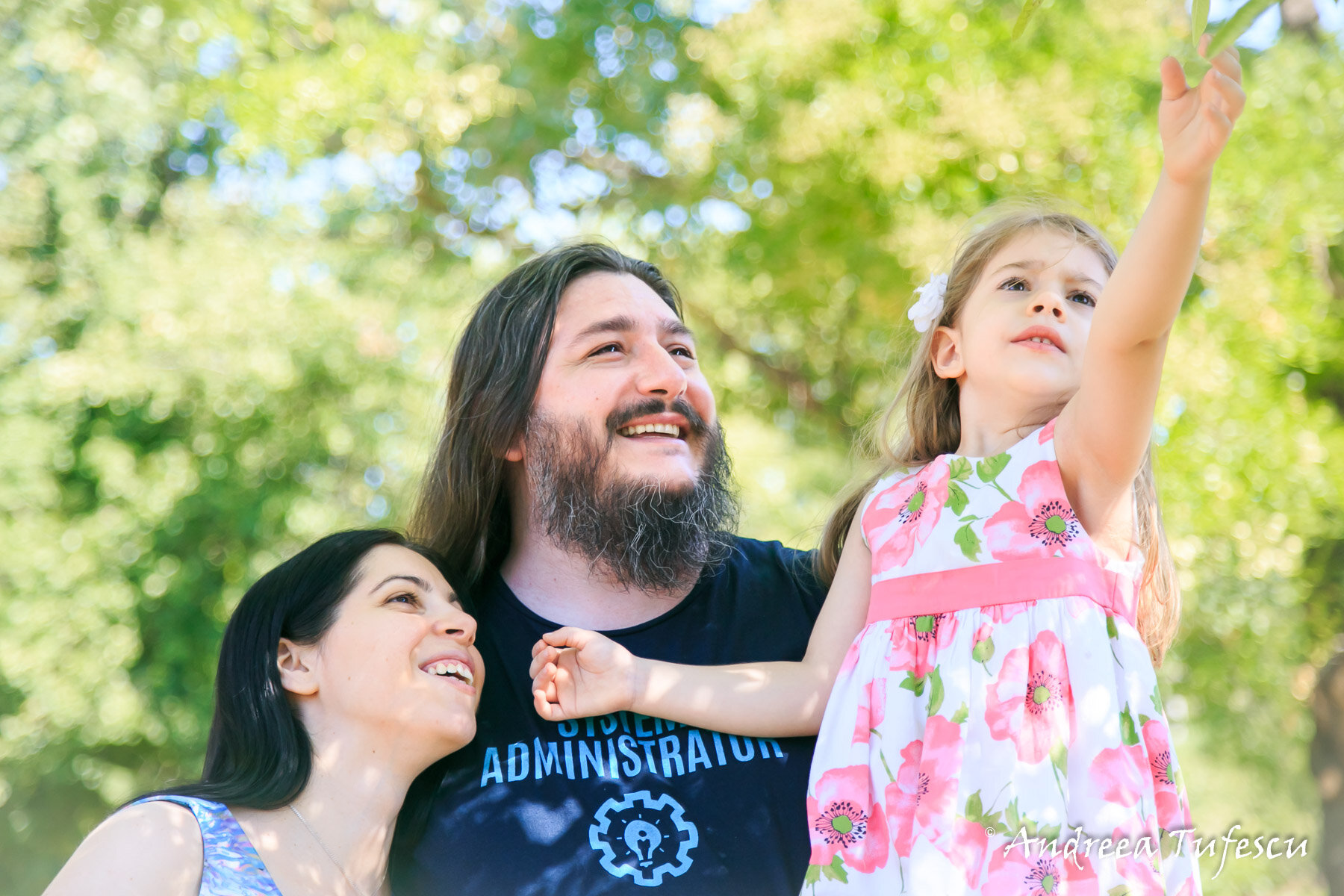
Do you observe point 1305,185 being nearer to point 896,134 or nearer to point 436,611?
point 896,134

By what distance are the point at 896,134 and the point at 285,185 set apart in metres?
3.78

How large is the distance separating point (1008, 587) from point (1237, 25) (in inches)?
48.8

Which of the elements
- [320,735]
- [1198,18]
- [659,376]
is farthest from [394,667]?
[1198,18]

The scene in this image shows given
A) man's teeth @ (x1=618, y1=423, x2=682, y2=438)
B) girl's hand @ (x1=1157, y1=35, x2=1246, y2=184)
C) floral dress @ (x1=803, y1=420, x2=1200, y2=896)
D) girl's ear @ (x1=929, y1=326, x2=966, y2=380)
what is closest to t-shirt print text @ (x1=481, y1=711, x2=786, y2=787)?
floral dress @ (x1=803, y1=420, x2=1200, y2=896)

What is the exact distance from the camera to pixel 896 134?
5.42 m

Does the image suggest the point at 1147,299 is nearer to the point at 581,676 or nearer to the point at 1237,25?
the point at 1237,25

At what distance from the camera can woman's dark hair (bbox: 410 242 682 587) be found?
2973 millimetres

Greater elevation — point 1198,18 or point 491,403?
point 491,403

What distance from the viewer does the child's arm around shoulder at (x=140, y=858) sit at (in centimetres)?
211

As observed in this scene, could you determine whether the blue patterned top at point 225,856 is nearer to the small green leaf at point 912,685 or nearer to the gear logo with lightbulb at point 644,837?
the gear logo with lightbulb at point 644,837

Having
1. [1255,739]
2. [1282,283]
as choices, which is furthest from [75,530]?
[1255,739]

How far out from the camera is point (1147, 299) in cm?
172

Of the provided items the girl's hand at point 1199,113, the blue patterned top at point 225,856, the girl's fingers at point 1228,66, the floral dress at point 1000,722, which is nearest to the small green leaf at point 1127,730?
the floral dress at point 1000,722

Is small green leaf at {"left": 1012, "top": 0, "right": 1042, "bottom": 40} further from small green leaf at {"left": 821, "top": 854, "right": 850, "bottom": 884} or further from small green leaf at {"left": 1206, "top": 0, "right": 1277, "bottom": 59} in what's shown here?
small green leaf at {"left": 821, "top": 854, "right": 850, "bottom": 884}
